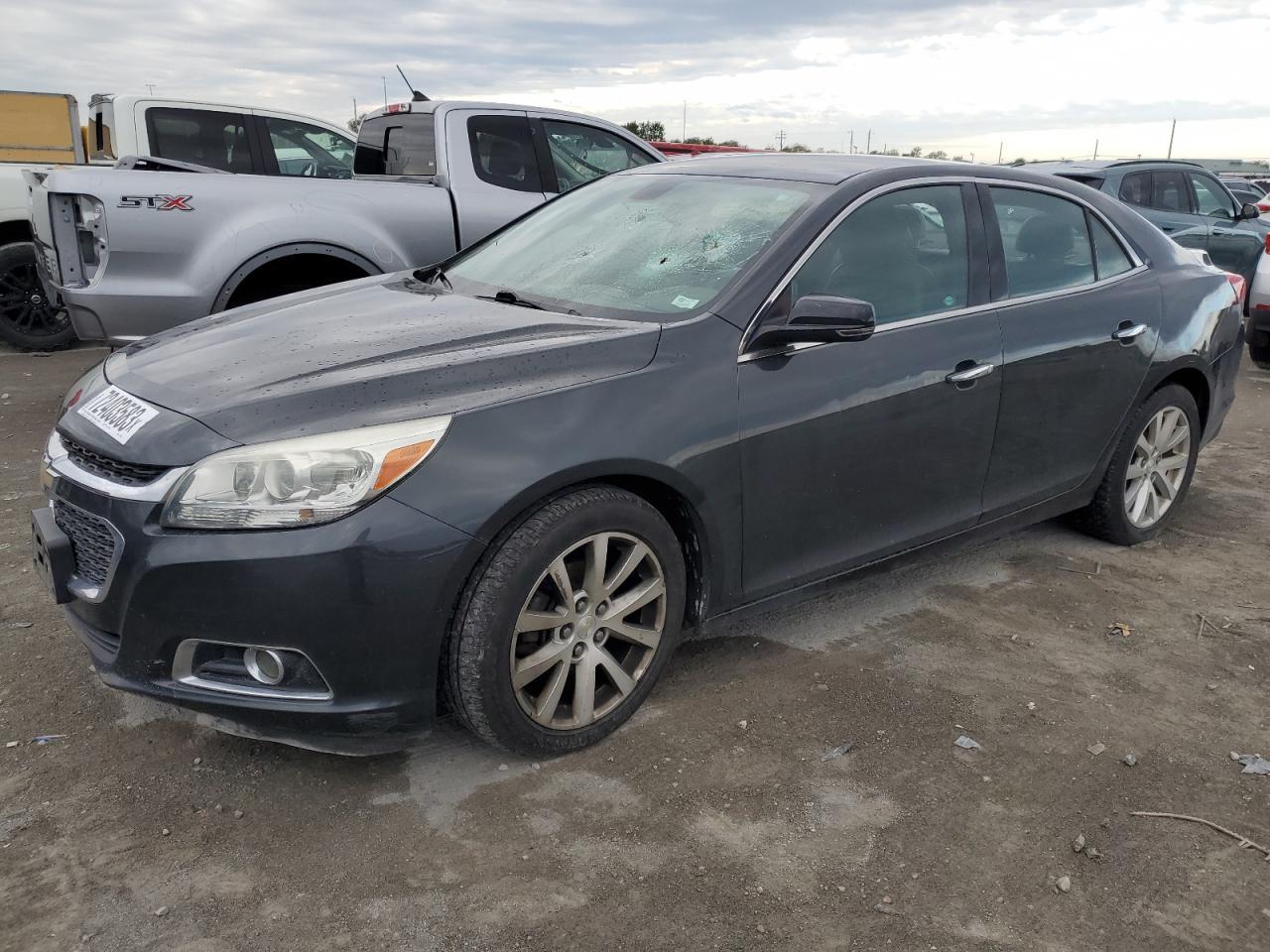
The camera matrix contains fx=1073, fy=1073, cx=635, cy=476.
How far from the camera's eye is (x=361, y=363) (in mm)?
2855

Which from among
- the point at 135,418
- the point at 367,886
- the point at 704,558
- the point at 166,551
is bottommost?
the point at 367,886

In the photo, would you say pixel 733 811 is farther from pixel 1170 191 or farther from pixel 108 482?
pixel 1170 191

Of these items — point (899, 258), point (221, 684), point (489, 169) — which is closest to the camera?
point (221, 684)

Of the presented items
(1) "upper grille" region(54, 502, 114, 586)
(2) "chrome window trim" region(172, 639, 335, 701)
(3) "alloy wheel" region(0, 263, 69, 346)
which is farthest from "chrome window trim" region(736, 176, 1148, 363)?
(3) "alloy wheel" region(0, 263, 69, 346)

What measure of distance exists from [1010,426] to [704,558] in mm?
1396

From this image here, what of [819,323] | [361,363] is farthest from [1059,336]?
[361,363]

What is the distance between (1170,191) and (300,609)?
10348mm

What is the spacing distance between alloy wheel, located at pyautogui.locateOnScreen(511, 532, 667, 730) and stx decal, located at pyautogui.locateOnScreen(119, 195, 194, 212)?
12.9 ft

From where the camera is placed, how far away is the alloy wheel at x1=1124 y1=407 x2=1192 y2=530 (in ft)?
14.9

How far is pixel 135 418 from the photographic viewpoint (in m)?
2.72

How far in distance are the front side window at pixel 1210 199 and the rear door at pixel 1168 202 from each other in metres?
0.12

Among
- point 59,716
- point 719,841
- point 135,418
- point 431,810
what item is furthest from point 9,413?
point 719,841

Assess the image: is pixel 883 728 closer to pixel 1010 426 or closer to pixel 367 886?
pixel 1010 426

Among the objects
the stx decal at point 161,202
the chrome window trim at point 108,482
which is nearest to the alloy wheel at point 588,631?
the chrome window trim at point 108,482
